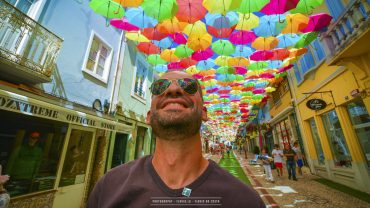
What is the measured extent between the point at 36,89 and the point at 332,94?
40.4 ft

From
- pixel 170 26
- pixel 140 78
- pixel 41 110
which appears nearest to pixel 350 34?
pixel 170 26

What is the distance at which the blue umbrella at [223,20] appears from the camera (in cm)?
614

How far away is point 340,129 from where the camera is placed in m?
8.34

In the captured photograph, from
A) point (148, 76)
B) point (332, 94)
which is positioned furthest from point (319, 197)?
point (148, 76)

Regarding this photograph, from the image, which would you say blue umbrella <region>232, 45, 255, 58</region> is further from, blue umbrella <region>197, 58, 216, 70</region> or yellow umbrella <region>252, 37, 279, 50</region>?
blue umbrella <region>197, 58, 216, 70</region>

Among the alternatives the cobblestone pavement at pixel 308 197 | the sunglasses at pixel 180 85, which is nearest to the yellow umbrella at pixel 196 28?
the sunglasses at pixel 180 85

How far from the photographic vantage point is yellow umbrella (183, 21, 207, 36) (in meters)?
6.48

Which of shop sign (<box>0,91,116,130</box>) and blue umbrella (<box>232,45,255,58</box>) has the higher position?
blue umbrella (<box>232,45,255,58</box>)

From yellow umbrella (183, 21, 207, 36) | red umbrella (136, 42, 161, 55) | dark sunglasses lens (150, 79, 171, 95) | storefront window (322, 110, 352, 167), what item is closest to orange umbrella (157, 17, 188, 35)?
yellow umbrella (183, 21, 207, 36)

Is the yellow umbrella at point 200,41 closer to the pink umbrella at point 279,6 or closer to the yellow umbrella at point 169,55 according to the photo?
the yellow umbrella at point 169,55

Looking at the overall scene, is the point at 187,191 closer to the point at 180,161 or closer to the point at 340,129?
the point at 180,161

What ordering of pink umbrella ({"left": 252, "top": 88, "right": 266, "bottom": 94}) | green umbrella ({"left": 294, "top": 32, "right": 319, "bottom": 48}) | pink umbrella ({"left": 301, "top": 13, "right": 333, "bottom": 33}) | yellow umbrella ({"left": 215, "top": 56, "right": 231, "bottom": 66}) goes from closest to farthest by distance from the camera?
pink umbrella ({"left": 301, "top": 13, "right": 333, "bottom": 33}) < green umbrella ({"left": 294, "top": 32, "right": 319, "bottom": 48}) < yellow umbrella ({"left": 215, "top": 56, "right": 231, "bottom": 66}) < pink umbrella ({"left": 252, "top": 88, "right": 266, "bottom": 94})

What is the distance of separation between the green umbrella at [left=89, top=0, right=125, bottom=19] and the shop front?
10.6 ft

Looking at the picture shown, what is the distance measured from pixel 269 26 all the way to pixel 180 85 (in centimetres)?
607
